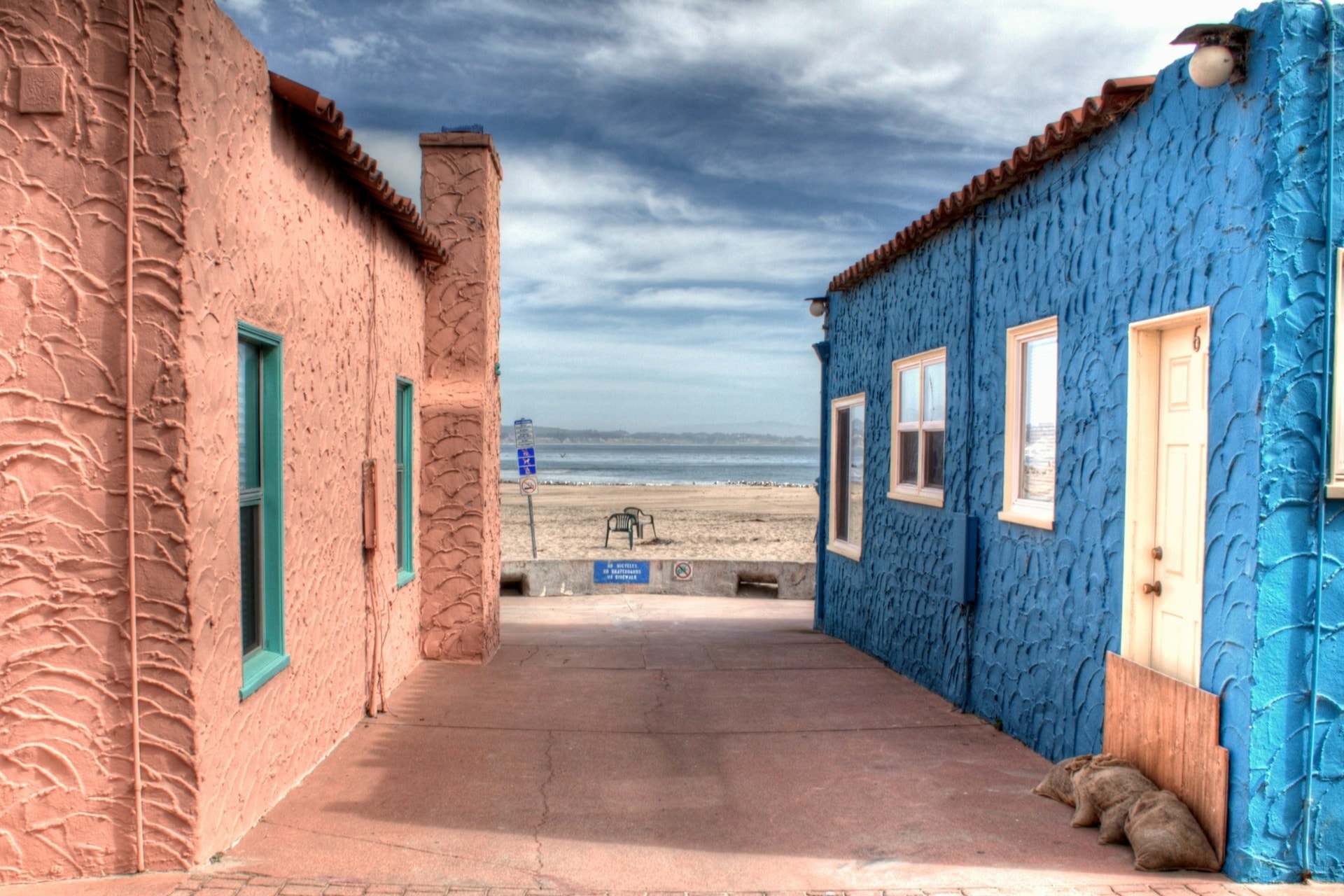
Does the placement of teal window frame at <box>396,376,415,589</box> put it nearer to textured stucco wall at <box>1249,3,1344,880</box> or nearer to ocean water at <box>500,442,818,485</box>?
textured stucco wall at <box>1249,3,1344,880</box>

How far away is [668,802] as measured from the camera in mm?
5445

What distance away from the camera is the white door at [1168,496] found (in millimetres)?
4863

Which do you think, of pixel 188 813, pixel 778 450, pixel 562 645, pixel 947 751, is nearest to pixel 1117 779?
pixel 947 751

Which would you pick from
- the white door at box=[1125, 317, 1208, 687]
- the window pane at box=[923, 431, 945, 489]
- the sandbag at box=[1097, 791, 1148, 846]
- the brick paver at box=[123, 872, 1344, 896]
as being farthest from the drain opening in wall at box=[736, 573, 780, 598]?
the brick paver at box=[123, 872, 1344, 896]

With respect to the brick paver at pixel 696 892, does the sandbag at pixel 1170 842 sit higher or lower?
higher

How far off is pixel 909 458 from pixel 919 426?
20.7 inches

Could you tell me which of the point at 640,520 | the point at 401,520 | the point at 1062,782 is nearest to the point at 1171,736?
the point at 1062,782

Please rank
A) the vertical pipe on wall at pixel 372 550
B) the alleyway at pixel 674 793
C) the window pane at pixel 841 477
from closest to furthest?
the alleyway at pixel 674 793, the vertical pipe on wall at pixel 372 550, the window pane at pixel 841 477

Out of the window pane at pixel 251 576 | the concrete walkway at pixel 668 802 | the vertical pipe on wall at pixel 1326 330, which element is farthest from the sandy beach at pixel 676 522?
the vertical pipe on wall at pixel 1326 330

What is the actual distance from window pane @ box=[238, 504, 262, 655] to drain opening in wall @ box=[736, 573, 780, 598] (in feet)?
41.1

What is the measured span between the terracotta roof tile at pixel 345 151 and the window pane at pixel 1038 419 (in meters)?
4.63

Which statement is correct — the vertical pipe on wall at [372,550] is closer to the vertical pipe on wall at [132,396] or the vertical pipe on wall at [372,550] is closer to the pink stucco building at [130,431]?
the pink stucco building at [130,431]

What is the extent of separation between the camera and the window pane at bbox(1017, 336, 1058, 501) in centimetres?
653

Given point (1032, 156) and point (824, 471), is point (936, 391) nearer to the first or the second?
point (1032, 156)
